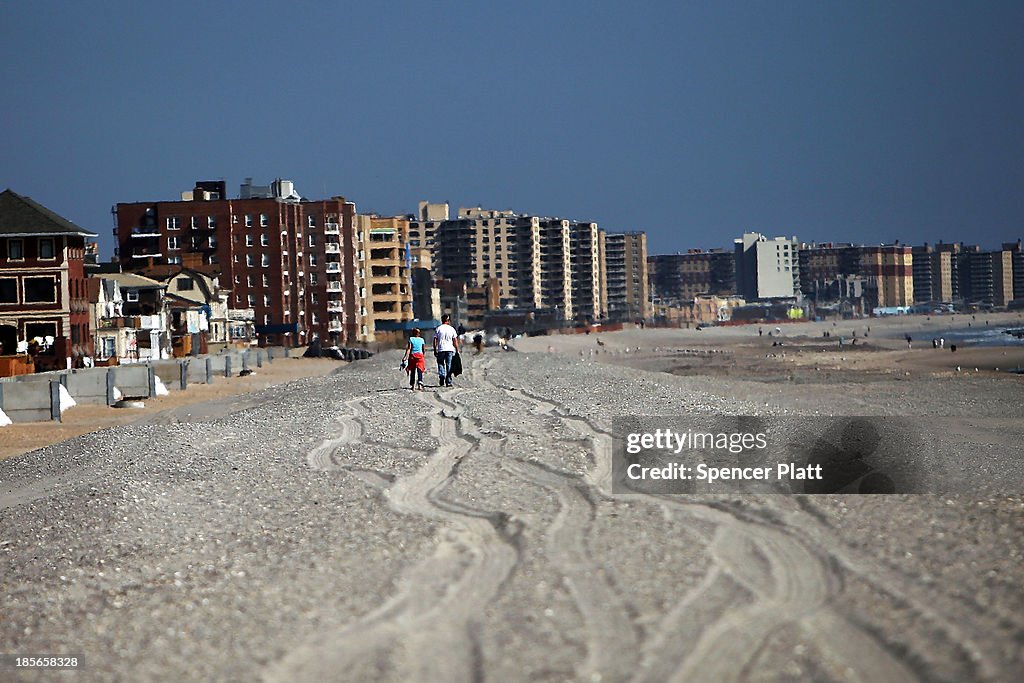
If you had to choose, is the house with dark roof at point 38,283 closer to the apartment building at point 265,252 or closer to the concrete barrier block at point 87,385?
the concrete barrier block at point 87,385

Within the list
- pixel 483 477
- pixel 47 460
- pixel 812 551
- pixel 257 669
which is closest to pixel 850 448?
pixel 483 477

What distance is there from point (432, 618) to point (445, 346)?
22859 millimetres

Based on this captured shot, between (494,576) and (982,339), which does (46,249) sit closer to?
(494,576)

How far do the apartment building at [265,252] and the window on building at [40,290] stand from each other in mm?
53818

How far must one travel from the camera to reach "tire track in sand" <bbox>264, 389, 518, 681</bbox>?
7590 millimetres

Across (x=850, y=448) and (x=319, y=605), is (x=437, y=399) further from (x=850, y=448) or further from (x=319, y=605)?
(x=319, y=605)

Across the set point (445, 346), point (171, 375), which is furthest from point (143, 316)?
point (445, 346)

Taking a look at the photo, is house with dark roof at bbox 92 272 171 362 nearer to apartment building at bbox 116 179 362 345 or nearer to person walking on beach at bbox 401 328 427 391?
apartment building at bbox 116 179 362 345

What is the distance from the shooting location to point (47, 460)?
72.8 ft

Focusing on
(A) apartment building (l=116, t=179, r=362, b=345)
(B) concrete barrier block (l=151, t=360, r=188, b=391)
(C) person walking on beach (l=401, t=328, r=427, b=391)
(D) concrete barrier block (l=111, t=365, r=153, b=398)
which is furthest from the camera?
(A) apartment building (l=116, t=179, r=362, b=345)

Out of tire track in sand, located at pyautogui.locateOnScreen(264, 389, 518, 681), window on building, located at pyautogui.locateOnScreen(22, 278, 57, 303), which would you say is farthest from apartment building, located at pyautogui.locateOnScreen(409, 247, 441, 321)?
tire track in sand, located at pyautogui.locateOnScreen(264, 389, 518, 681)

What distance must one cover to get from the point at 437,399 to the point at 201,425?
5347mm

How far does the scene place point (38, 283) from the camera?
204 feet

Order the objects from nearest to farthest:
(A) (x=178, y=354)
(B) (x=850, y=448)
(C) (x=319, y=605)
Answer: (C) (x=319, y=605), (B) (x=850, y=448), (A) (x=178, y=354)
